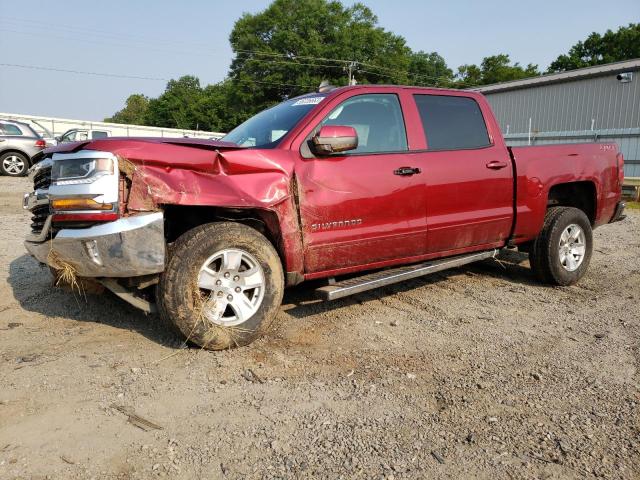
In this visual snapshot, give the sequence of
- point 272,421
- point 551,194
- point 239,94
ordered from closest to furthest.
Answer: point 272,421 → point 551,194 → point 239,94

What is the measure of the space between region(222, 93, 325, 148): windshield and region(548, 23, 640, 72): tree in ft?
207

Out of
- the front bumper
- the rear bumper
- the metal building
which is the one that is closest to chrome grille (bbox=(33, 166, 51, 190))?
the front bumper

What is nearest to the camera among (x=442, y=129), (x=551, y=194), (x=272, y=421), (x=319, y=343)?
(x=272, y=421)

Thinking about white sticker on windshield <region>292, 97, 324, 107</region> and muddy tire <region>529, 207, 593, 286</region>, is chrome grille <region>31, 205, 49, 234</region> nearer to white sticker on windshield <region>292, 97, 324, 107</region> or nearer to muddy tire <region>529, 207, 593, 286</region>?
white sticker on windshield <region>292, 97, 324, 107</region>

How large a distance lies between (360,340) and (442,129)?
6.81 feet

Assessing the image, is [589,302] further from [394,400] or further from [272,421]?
[272,421]

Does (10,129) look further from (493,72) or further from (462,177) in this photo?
(493,72)

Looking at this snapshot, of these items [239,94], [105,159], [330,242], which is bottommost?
[330,242]

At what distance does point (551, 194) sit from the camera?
559 centimetres

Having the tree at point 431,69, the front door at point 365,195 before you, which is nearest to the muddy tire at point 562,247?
the front door at point 365,195

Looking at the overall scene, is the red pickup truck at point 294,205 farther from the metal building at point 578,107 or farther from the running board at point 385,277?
the metal building at point 578,107

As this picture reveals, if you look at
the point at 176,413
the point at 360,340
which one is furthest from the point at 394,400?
the point at 176,413

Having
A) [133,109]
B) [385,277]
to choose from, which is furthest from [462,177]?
[133,109]

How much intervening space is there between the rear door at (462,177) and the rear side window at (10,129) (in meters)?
12.7
